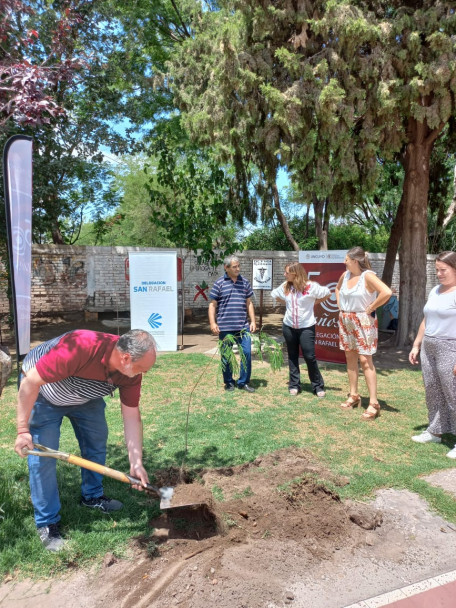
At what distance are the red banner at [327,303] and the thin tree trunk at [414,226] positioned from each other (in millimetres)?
2362

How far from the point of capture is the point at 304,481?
3578 millimetres

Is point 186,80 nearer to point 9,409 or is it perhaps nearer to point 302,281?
point 302,281

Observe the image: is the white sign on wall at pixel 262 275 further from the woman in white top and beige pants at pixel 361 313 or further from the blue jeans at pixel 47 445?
the blue jeans at pixel 47 445

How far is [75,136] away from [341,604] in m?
12.4

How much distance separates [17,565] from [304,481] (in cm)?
201

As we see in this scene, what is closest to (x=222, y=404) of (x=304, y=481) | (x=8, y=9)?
(x=304, y=481)

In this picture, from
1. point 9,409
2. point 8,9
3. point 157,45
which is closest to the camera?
point 9,409

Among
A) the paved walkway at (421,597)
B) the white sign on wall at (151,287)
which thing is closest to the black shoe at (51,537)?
the paved walkway at (421,597)

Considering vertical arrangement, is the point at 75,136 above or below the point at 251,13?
below

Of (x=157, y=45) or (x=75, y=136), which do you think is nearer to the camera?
(x=75, y=136)

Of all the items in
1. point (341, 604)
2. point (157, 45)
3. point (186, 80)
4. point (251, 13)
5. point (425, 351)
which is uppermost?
point (157, 45)

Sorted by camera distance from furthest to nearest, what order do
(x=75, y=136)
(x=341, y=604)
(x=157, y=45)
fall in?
(x=157, y=45)
(x=75, y=136)
(x=341, y=604)

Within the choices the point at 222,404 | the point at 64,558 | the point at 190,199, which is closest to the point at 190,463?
the point at 64,558

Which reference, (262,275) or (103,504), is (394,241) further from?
(103,504)
